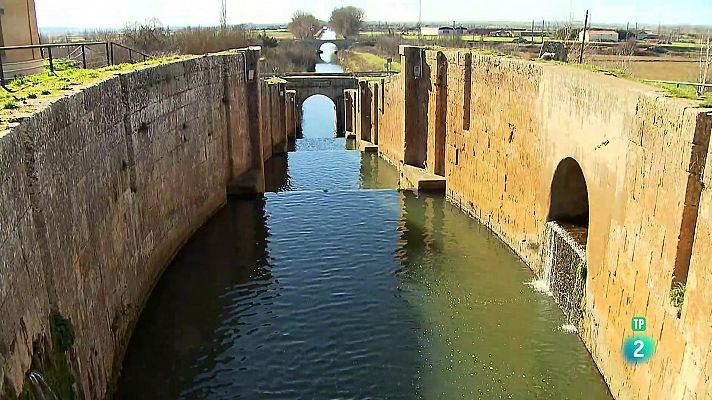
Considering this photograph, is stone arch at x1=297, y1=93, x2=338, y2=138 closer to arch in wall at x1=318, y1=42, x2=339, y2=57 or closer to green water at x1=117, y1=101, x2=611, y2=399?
arch in wall at x1=318, y1=42, x2=339, y2=57

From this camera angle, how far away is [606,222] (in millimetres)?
11094

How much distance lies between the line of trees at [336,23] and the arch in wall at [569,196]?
10764 centimetres

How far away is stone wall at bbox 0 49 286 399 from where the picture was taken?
22.6 feet

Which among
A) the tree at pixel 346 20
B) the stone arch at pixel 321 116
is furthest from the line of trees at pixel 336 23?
the stone arch at pixel 321 116

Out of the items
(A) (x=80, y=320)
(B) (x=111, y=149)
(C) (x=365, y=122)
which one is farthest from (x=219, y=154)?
(C) (x=365, y=122)

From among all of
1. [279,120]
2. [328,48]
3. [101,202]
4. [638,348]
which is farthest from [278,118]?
[328,48]

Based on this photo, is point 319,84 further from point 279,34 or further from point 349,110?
point 279,34

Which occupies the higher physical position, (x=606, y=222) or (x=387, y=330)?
(x=606, y=222)

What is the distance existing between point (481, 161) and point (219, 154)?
8345 millimetres

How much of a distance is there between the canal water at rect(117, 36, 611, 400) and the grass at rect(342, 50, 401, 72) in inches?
1533

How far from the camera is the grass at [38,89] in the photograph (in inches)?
326

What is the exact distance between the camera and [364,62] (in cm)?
7056

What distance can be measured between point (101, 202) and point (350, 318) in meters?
5.27

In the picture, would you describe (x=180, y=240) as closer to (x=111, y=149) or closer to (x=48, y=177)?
(x=111, y=149)
